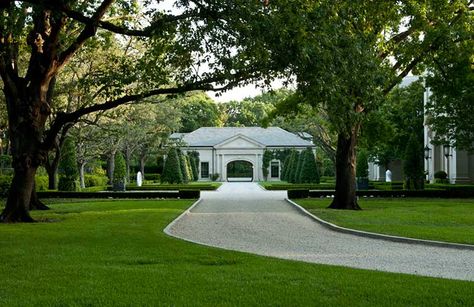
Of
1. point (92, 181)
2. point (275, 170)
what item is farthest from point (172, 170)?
point (275, 170)

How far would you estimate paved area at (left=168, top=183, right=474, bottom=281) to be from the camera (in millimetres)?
9695

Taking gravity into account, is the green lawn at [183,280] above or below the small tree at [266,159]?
below

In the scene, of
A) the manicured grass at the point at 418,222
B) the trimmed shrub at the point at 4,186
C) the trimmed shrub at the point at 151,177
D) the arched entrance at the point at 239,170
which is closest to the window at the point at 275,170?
the arched entrance at the point at 239,170

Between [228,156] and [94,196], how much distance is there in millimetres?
37896

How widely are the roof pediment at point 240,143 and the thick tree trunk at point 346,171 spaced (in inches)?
1712

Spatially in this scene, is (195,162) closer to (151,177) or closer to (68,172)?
(151,177)

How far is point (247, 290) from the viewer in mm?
7027

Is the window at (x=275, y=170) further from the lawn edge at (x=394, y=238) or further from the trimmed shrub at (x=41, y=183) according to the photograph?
the lawn edge at (x=394, y=238)

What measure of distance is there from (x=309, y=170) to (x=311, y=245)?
1372 inches

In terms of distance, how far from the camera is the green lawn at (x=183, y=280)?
6539mm

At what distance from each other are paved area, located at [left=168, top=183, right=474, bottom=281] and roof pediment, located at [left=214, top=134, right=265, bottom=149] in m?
47.1

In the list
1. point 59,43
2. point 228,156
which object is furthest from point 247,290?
point 228,156

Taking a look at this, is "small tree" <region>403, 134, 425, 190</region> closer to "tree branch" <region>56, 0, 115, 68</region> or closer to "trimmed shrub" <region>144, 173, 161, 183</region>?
"tree branch" <region>56, 0, 115, 68</region>

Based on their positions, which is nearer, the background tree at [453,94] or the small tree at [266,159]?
the background tree at [453,94]
